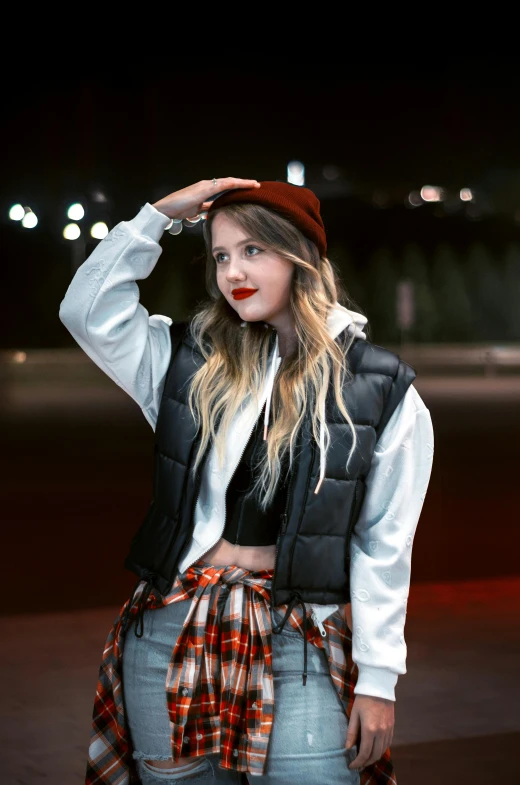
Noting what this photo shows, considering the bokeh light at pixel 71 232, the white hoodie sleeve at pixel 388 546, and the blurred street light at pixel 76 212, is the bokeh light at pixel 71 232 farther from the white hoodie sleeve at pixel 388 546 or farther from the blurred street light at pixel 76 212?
the white hoodie sleeve at pixel 388 546

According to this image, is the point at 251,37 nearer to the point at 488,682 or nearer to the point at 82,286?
the point at 488,682

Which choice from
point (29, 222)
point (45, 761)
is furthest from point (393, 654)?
point (29, 222)

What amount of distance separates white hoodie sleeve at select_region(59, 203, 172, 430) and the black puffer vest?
7 centimetres

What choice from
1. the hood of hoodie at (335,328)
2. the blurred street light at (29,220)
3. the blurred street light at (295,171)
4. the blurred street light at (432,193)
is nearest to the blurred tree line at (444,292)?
the blurred street light at (432,193)

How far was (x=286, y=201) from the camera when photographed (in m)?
1.67

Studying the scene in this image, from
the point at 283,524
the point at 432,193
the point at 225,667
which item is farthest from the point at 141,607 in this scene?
the point at 432,193

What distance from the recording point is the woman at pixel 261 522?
163cm

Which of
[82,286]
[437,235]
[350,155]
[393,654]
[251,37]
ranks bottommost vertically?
[393,654]

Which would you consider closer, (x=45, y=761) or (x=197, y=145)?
(x=45, y=761)

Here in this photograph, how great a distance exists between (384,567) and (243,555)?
0.72 feet

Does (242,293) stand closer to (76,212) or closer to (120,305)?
(120,305)

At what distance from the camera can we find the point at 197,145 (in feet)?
15.7

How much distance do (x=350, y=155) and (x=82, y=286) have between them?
135 inches

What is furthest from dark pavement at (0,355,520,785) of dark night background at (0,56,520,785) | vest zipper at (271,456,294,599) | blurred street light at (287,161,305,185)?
vest zipper at (271,456,294,599)
